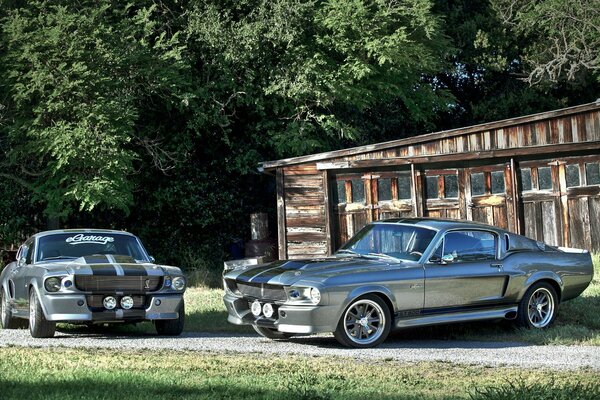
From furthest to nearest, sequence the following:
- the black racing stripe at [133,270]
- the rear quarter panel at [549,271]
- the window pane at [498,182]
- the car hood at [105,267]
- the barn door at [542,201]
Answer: the window pane at [498,182]
the barn door at [542,201]
the rear quarter panel at [549,271]
the black racing stripe at [133,270]
the car hood at [105,267]

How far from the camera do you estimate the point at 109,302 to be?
14.0 m

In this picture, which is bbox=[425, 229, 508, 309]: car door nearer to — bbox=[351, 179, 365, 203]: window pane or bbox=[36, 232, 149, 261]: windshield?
bbox=[36, 232, 149, 261]: windshield

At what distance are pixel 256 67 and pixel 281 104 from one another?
1377mm

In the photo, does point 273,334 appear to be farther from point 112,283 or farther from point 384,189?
point 384,189

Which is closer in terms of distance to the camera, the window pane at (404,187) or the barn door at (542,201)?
the barn door at (542,201)

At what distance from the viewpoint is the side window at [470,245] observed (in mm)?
14023

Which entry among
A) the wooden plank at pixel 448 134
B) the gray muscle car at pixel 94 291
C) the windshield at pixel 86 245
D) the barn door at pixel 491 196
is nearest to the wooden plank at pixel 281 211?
the wooden plank at pixel 448 134

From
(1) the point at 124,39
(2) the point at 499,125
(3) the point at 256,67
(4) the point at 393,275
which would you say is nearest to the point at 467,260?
(4) the point at 393,275

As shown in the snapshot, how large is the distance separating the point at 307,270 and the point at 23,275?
4.35 m

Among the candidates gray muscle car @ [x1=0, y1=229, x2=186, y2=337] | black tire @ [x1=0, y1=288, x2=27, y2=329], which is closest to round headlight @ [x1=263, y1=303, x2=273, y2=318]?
gray muscle car @ [x1=0, y1=229, x2=186, y2=337]

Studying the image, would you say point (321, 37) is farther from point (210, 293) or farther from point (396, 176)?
point (210, 293)

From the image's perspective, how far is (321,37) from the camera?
103 ft

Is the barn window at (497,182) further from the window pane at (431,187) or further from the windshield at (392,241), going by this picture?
the windshield at (392,241)

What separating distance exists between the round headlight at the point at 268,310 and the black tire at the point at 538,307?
12.0 ft
